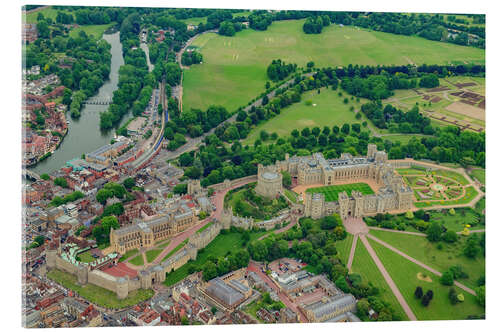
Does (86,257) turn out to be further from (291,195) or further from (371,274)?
(371,274)

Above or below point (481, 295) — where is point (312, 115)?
above

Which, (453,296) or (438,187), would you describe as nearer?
(453,296)

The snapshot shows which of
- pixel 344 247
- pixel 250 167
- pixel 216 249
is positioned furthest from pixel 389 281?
pixel 250 167

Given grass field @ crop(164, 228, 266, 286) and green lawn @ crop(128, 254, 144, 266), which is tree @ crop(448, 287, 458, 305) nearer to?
grass field @ crop(164, 228, 266, 286)

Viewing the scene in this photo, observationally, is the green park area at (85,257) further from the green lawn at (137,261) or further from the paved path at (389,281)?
the paved path at (389,281)

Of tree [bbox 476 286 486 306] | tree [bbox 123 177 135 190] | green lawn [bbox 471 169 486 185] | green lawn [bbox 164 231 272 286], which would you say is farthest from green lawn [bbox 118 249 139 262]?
green lawn [bbox 471 169 486 185]

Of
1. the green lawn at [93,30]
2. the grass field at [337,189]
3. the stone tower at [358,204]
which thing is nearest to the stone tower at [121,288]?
the stone tower at [358,204]

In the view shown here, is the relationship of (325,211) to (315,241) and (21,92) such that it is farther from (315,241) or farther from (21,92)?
(21,92)
